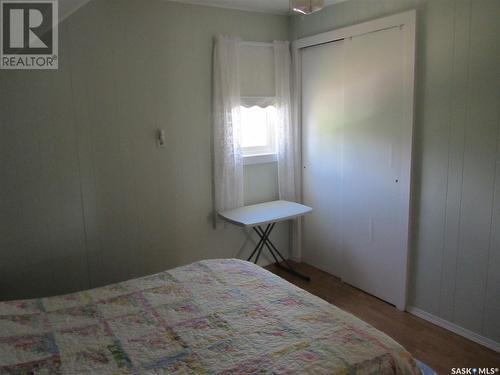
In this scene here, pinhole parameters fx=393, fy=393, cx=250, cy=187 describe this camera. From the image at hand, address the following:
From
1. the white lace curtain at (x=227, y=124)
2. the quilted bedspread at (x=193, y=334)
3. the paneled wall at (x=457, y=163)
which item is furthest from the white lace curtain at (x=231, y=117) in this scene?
the quilted bedspread at (x=193, y=334)

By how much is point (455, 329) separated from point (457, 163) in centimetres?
118

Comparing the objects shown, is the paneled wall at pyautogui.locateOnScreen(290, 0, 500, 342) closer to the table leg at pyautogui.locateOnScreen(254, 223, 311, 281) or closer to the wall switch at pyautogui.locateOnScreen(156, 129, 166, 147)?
the table leg at pyautogui.locateOnScreen(254, 223, 311, 281)

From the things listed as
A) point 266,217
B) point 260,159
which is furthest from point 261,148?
point 266,217

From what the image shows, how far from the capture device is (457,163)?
2676 mm

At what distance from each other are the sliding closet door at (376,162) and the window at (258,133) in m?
0.75

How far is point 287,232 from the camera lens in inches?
164

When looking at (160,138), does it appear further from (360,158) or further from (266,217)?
(360,158)

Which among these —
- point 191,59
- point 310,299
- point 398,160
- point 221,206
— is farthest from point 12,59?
point 398,160

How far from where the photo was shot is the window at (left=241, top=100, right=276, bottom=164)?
3.74 meters

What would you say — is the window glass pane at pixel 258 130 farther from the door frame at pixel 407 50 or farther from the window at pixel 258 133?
the door frame at pixel 407 50

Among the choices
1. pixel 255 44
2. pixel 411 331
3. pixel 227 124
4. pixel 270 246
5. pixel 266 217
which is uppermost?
pixel 255 44

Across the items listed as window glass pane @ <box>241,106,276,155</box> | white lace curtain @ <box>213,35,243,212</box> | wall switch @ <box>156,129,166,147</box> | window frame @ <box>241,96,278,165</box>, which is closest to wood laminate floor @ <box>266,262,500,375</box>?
white lace curtain @ <box>213,35,243,212</box>

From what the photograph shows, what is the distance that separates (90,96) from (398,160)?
7.72ft

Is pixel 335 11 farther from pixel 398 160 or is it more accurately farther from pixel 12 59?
pixel 12 59
